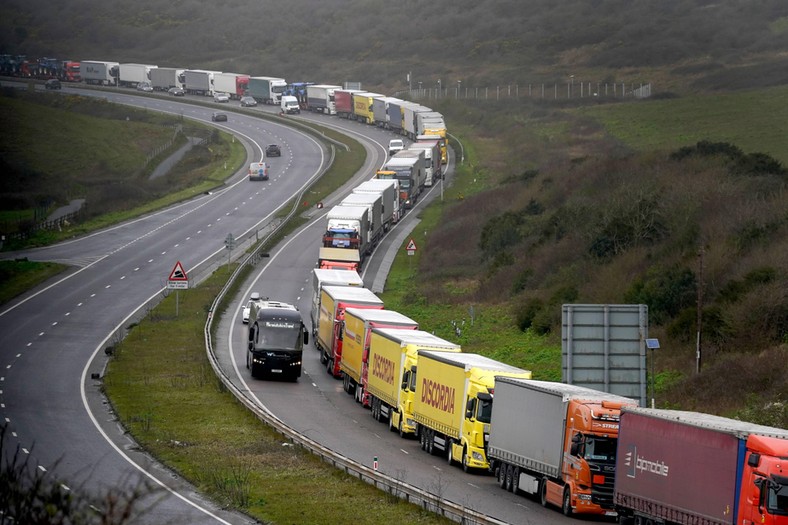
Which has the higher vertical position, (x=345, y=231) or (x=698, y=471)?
(x=345, y=231)

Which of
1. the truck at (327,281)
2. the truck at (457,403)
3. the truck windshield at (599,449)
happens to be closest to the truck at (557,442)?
the truck windshield at (599,449)

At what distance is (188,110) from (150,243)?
79023mm

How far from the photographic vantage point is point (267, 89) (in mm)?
174250

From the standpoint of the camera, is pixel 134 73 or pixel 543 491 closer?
pixel 543 491

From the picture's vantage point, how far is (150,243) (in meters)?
93.9

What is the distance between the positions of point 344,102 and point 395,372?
119m

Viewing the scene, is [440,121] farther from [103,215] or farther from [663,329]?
[663,329]

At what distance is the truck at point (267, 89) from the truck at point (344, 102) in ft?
41.4

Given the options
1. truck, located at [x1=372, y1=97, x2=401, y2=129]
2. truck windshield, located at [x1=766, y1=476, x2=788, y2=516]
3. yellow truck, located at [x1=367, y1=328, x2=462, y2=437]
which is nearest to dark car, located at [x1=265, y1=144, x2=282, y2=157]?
truck, located at [x1=372, y1=97, x2=401, y2=129]

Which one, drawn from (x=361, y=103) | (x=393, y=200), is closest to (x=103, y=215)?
(x=393, y=200)

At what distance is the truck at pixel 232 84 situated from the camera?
178000 mm

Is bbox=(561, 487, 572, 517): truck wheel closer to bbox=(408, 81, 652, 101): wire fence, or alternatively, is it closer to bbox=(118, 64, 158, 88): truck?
bbox=(408, 81, 652, 101): wire fence

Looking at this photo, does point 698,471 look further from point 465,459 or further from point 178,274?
point 178,274

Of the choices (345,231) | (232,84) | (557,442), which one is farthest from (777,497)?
(232,84)
